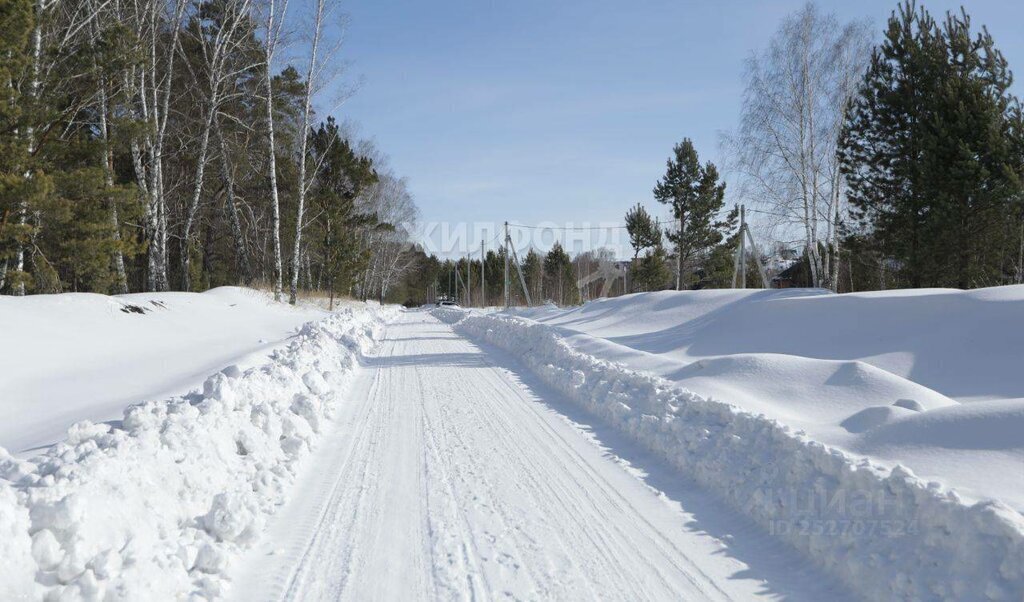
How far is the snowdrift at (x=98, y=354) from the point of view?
618cm

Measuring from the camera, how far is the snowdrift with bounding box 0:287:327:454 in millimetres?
6184

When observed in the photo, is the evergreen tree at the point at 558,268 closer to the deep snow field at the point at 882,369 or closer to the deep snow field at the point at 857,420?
the deep snow field at the point at 882,369

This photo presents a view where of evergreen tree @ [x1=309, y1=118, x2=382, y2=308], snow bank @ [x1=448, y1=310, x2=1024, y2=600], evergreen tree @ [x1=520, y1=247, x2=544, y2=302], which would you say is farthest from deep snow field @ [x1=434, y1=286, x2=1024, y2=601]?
evergreen tree @ [x1=520, y1=247, x2=544, y2=302]

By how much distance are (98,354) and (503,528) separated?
822cm

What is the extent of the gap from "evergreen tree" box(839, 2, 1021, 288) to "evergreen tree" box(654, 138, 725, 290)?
17887mm

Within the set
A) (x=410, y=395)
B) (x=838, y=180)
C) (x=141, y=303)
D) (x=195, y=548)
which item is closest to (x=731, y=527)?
(x=195, y=548)

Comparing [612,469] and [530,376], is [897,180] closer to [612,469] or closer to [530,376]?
[530,376]

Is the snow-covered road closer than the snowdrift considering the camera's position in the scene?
Yes

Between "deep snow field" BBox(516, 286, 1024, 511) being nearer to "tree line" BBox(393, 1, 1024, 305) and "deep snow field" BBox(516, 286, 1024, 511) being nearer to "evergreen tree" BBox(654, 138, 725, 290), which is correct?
"tree line" BBox(393, 1, 1024, 305)

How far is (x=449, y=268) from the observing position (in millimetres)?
101688

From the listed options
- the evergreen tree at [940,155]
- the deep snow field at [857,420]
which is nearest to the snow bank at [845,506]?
the deep snow field at [857,420]

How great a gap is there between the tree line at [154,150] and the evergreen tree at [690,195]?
1835 centimetres

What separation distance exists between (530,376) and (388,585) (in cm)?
727

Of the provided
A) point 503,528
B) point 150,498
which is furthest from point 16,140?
point 503,528
